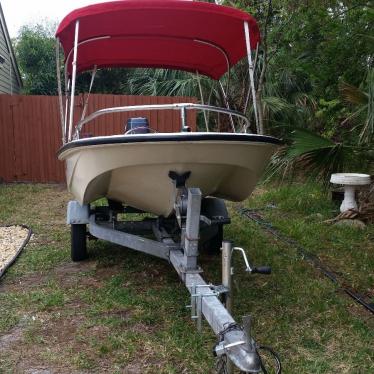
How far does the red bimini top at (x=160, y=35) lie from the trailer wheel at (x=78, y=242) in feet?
6.10

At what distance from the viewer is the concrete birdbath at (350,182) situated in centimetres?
662

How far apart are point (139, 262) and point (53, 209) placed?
3.61 metres

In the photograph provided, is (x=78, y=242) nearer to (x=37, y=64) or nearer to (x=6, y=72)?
(x=6, y=72)

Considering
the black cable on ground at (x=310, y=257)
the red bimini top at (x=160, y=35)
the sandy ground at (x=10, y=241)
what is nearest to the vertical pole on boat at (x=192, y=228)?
the black cable on ground at (x=310, y=257)

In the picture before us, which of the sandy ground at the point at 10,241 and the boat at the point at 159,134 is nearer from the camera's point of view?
the boat at the point at 159,134

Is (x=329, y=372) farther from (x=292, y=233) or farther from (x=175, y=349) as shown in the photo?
(x=292, y=233)

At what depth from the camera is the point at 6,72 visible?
16172 millimetres

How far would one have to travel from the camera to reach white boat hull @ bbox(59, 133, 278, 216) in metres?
3.51

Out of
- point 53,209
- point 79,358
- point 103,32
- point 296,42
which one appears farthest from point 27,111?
point 79,358

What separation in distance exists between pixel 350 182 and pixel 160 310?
406cm

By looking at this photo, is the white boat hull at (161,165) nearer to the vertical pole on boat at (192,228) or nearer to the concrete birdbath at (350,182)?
the vertical pole on boat at (192,228)

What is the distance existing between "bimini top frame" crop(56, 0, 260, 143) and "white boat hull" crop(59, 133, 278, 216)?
752 millimetres

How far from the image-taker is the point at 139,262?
5145 millimetres

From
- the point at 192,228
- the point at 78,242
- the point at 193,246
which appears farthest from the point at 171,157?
the point at 78,242
